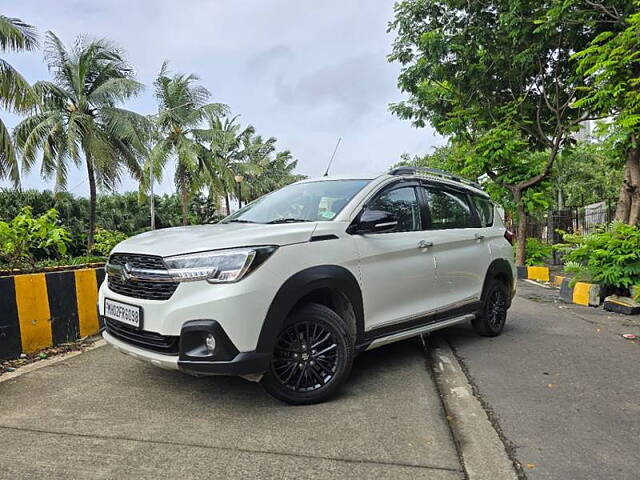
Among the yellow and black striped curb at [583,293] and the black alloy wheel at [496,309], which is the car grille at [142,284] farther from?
the yellow and black striped curb at [583,293]

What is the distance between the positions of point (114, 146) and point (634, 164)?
18.7 meters

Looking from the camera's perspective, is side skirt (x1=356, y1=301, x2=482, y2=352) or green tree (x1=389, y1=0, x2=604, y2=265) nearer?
side skirt (x1=356, y1=301, x2=482, y2=352)

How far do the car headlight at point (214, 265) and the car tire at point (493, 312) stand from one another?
317 cm

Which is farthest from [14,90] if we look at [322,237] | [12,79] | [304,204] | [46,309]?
[322,237]

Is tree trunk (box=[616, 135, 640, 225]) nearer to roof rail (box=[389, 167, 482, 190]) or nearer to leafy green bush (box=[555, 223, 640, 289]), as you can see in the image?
leafy green bush (box=[555, 223, 640, 289])

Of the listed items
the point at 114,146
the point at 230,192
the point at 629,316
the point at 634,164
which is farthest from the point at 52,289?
the point at 230,192

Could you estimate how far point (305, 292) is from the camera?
10.7 feet

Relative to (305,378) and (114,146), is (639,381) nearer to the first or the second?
(305,378)

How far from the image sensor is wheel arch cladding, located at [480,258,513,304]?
5.25 meters

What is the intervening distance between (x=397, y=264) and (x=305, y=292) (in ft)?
3.47

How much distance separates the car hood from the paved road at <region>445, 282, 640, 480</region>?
1864 millimetres

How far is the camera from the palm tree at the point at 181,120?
87.1 ft

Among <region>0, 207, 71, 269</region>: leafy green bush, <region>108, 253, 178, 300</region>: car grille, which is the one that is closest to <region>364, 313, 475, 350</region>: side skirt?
<region>108, 253, 178, 300</region>: car grille

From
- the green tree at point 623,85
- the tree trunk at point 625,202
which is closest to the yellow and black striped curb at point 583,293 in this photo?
the green tree at point 623,85
